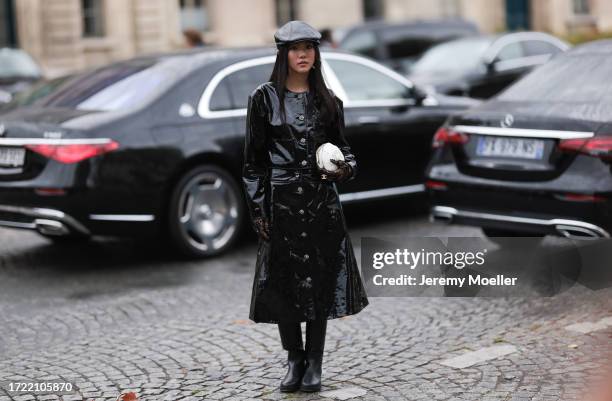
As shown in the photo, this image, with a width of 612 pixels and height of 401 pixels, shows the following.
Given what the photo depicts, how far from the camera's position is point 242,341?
640 cm

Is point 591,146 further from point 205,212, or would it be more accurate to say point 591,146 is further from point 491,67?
point 491,67

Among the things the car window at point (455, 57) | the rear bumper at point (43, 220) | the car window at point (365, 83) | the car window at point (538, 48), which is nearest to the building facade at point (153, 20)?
the car window at point (455, 57)

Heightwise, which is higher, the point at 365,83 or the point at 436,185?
the point at 365,83

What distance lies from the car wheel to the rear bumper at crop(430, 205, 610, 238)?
69.2 inches

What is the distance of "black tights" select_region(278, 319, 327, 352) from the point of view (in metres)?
5.27

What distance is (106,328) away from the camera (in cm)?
681

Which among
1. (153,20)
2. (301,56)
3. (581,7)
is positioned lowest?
(301,56)

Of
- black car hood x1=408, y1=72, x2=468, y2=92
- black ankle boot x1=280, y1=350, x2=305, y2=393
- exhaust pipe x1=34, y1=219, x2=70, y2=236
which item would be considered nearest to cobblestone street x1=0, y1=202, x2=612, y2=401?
black ankle boot x1=280, y1=350, x2=305, y2=393

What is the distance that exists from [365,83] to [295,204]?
16.3 ft

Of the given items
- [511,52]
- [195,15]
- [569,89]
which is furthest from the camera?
[195,15]

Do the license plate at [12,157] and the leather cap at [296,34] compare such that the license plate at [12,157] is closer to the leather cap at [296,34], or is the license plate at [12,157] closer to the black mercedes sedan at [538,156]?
the black mercedes sedan at [538,156]

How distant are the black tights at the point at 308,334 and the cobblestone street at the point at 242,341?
9.0 inches

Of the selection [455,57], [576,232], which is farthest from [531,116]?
[455,57]

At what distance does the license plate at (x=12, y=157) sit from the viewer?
27.2 ft
